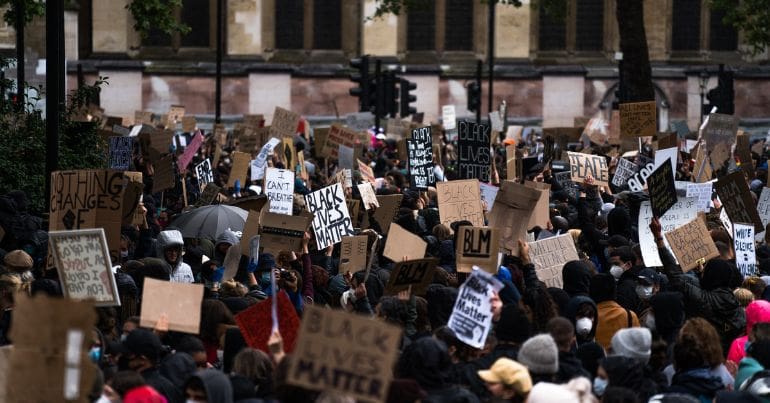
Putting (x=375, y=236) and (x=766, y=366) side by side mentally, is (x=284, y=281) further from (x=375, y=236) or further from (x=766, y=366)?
(x=766, y=366)

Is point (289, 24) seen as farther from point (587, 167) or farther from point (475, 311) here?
point (475, 311)

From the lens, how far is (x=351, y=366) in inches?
264

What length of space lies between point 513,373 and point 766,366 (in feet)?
5.72

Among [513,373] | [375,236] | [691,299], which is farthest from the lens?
[375,236]

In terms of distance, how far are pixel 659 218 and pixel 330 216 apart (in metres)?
2.68

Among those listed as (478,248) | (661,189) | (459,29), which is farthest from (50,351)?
(459,29)

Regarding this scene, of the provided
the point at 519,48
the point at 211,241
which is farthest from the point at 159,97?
the point at 211,241

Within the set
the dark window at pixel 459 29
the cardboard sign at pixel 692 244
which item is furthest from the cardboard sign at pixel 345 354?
the dark window at pixel 459 29

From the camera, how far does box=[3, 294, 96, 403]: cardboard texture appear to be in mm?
6617

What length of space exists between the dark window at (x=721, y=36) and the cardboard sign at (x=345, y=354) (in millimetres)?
38282

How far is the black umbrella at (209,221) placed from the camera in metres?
14.0

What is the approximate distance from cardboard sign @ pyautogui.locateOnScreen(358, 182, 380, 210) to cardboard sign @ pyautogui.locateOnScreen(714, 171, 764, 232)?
327 cm

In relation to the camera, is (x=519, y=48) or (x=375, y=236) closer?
(x=375, y=236)

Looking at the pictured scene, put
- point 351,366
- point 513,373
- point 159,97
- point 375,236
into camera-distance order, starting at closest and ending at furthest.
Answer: point 351,366 < point 513,373 < point 375,236 < point 159,97
